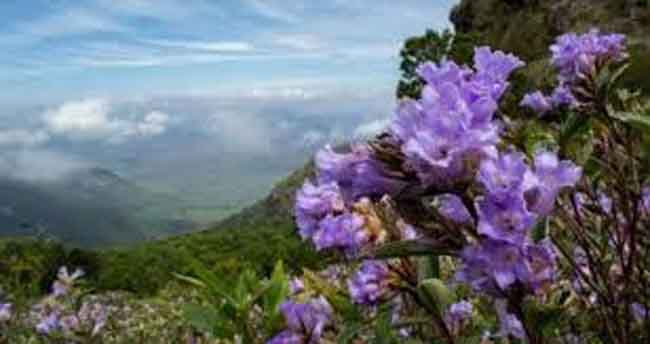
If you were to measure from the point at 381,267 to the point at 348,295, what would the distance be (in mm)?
298

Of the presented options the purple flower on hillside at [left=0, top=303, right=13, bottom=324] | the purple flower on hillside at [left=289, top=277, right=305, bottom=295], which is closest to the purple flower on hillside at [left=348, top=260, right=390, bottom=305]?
the purple flower on hillside at [left=289, top=277, right=305, bottom=295]

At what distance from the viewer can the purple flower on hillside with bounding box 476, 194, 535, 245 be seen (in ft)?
4.60

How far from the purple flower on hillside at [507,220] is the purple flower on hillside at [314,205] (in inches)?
29.8

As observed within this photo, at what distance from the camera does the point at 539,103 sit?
3.44 meters

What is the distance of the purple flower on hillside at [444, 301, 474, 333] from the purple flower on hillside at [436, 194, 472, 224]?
631mm

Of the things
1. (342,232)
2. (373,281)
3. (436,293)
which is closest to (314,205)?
(342,232)

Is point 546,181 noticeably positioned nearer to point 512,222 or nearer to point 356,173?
point 512,222

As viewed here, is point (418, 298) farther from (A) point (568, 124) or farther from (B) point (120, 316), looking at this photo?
(B) point (120, 316)

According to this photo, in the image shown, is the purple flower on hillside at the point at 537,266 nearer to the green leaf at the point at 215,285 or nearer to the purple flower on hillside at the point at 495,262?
the purple flower on hillside at the point at 495,262

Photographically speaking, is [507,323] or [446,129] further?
[507,323]

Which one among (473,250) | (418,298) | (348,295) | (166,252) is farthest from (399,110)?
(166,252)

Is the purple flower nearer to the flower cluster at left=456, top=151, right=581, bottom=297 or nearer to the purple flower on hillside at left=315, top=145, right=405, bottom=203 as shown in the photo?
the purple flower on hillside at left=315, top=145, right=405, bottom=203

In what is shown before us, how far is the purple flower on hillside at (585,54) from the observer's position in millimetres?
2697

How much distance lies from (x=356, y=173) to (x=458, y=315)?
0.88m
